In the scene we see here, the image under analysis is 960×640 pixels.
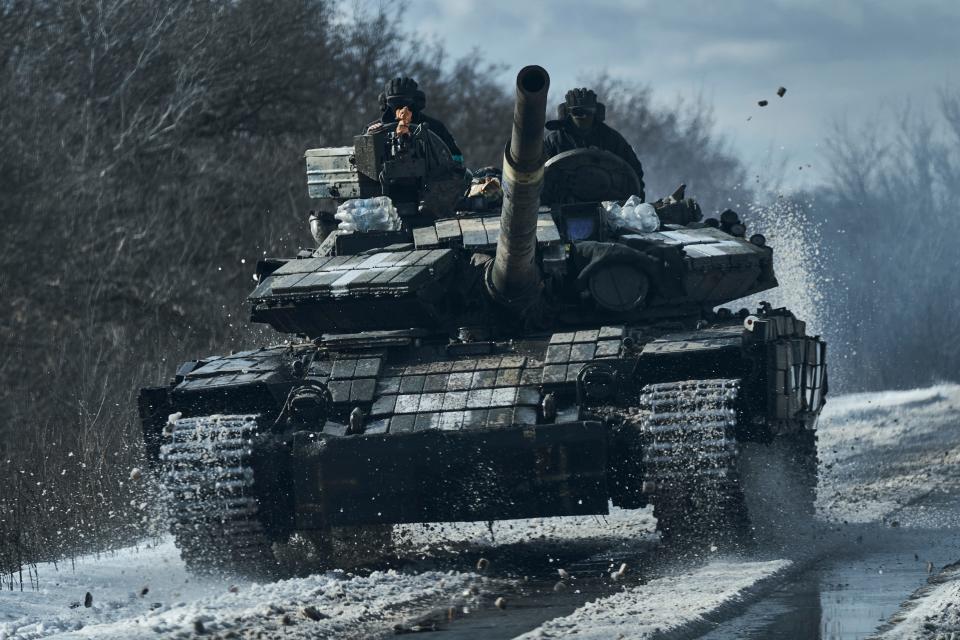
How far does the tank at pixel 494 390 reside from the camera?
11.5 metres

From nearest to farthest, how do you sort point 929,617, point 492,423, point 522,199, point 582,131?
1. point 929,617
2. point 522,199
3. point 492,423
4. point 582,131

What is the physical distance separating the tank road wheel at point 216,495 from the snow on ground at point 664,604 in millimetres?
2566

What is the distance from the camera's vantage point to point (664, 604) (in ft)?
32.2

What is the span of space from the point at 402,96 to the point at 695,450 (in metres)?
4.99

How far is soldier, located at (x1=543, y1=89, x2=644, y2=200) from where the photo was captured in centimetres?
1495

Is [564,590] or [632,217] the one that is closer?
[564,590]

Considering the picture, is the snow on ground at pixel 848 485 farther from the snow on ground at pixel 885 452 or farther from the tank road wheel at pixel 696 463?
the tank road wheel at pixel 696 463

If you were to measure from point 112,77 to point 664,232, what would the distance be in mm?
18782

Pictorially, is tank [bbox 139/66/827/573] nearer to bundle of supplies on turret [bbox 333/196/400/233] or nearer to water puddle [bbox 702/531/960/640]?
bundle of supplies on turret [bbox 333/196/400/233]

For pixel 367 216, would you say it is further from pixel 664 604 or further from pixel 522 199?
pixel 664 604

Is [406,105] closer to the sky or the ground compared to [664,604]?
closer to the sky

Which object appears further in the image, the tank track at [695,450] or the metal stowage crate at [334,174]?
the metal stowage crate at [334,174]

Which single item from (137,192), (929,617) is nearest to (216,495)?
(929,617)

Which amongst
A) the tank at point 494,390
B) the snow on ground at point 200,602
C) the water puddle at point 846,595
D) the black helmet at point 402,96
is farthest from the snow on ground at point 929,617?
the black helmet at point 402,96
